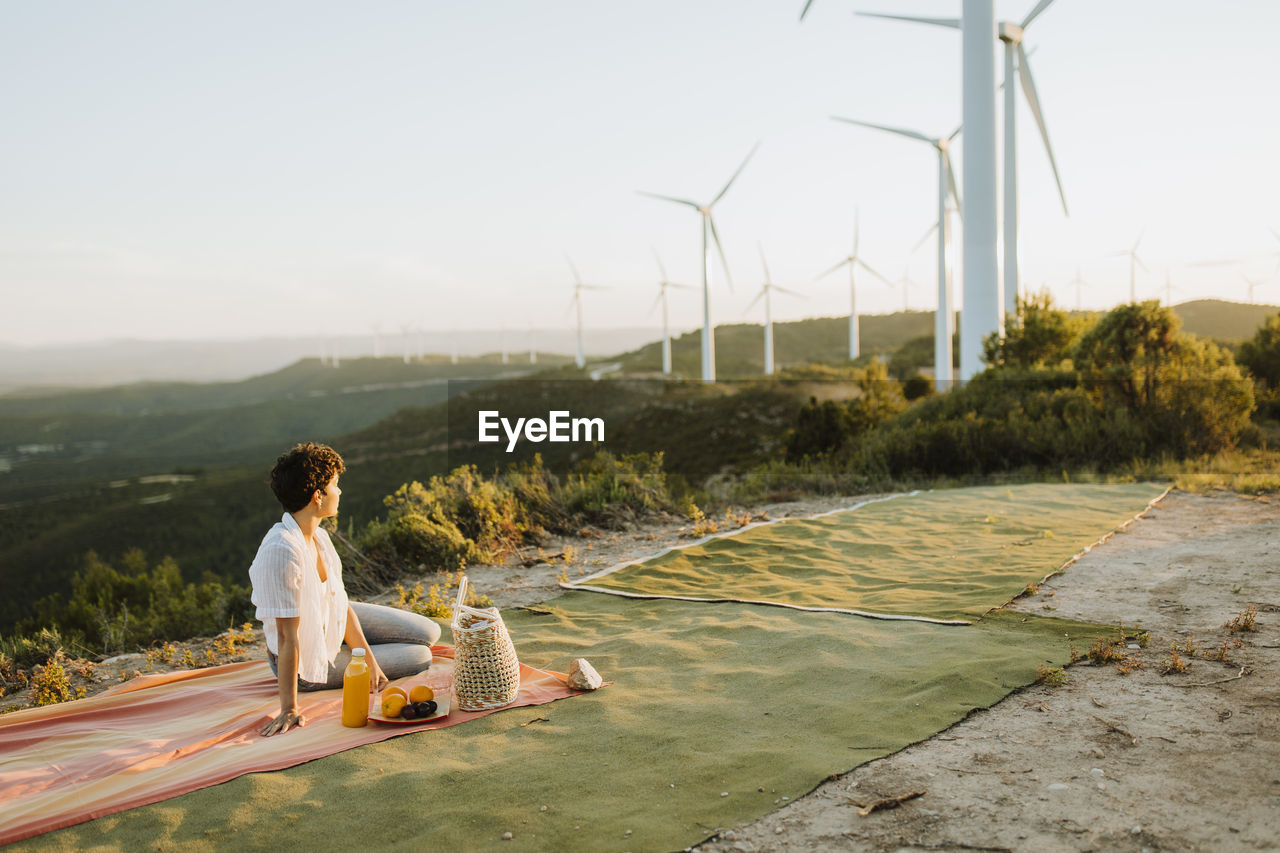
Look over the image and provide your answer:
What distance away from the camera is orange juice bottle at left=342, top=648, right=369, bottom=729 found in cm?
407

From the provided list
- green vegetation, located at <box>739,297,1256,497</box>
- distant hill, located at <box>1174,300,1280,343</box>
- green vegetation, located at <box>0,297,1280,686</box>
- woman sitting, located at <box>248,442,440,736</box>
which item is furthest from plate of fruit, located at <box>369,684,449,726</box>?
distant hill, located at <box>1174,300,1280,343</box>

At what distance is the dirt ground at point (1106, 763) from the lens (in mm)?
2926

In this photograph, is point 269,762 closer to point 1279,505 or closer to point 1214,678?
point 1214,678

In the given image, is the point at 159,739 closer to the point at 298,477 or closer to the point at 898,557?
the point at 298,477

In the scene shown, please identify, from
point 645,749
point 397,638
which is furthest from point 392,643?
point 645,749

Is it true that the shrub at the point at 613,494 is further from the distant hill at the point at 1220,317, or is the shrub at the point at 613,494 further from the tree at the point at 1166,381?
the distant hill at the point at 1220,317

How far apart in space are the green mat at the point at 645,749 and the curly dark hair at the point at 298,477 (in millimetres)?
1175

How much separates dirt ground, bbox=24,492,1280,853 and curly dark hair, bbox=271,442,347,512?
2.39 m

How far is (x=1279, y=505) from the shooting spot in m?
9.09

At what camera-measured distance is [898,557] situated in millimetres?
7629

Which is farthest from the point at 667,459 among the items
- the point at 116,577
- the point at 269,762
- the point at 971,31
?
the point at 269,762

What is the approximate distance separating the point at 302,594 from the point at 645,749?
1.74m

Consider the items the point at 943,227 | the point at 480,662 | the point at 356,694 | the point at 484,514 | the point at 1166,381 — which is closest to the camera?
the point at 356,694

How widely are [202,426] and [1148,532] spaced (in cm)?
10670
